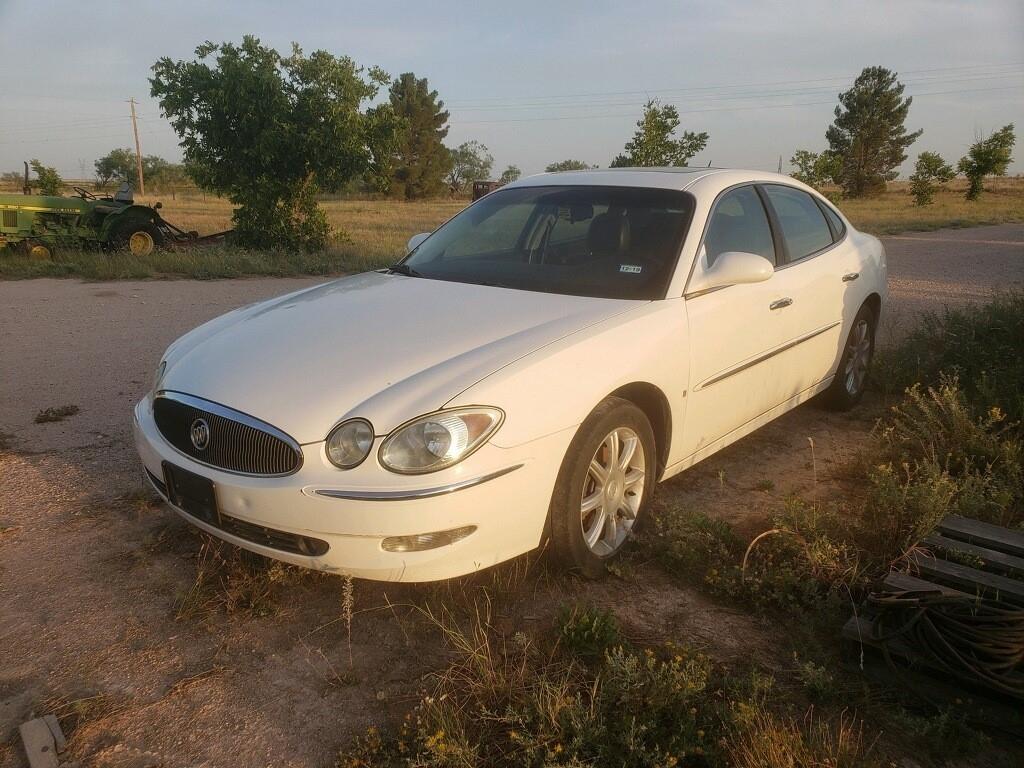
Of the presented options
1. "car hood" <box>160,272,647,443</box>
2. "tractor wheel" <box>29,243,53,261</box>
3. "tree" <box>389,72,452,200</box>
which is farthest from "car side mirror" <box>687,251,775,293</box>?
"tree" <box>389,72,452,200</box>

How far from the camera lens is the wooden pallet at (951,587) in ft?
7.52

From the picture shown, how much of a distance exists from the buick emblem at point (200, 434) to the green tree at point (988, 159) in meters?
42.0

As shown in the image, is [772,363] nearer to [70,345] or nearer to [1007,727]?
[1007,727]

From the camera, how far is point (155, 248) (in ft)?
46.8

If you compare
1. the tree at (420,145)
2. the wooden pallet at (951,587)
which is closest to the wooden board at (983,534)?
the wooden pallet at (951,587)

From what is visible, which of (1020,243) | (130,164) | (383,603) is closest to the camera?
(383,603)

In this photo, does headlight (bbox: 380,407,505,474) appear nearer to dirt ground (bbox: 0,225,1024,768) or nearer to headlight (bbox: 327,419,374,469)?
headlight (bbox: 327,419,374,469)

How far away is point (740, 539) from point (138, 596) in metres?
2.40

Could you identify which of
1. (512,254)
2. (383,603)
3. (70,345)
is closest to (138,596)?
(383,603)

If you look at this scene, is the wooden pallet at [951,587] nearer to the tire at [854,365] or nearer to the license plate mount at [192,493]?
the tire at [854,365]

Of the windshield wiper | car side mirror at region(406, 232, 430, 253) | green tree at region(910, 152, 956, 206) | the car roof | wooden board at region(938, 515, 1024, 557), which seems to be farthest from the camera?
green tree at region(910, 152, 956, 206)

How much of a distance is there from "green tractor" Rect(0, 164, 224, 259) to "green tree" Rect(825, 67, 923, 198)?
4439cm

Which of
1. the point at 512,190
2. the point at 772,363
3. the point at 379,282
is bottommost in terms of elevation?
the point at 772,363

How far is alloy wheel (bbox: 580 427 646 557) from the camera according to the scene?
9.73ft
